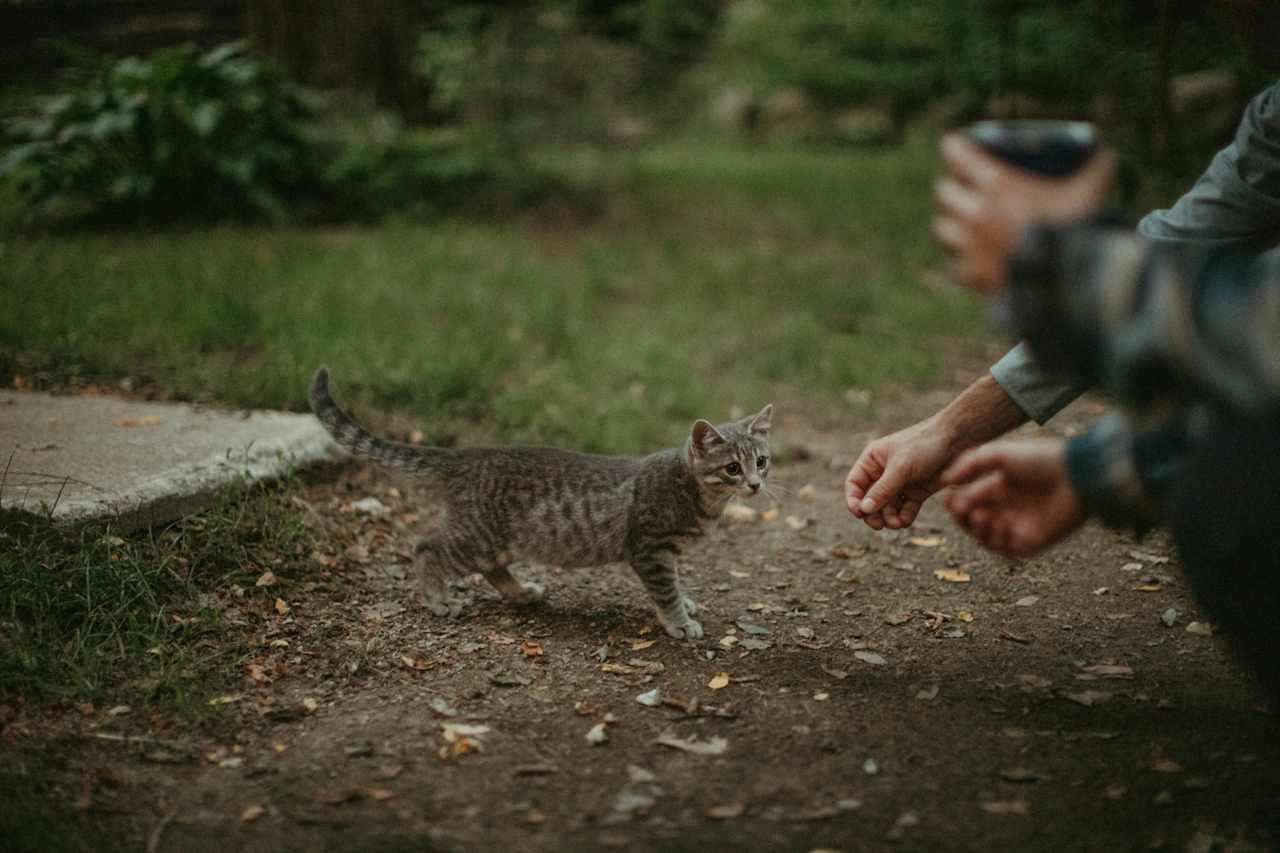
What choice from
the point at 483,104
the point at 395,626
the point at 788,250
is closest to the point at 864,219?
the point at 788,250

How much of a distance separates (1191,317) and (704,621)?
2278 mm

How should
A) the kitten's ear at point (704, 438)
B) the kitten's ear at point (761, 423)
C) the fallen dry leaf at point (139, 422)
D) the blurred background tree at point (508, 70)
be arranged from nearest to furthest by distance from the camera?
the kitten's ear at point (704, 438) < the kitten's ear at point (761, 423) < the fallen dry leaf at point (139, 422) < the blurred background tree at point (508, 70)

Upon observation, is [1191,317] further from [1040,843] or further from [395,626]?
[395,626]

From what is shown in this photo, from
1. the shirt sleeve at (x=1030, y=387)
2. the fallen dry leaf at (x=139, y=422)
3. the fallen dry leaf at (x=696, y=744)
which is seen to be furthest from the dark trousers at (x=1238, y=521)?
the fallen dry leaf at (x=139, y=422)

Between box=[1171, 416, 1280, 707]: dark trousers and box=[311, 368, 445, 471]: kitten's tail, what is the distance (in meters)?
2.52

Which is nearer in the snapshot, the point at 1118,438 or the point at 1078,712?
the point at 1118,438

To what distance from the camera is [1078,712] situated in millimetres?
→ 2877

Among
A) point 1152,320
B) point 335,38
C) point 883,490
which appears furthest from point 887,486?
point 335,38

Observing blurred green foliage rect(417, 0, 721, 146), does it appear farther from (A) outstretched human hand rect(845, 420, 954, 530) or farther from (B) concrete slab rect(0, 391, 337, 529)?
(A) outstretched human hand rect(845, 420, 954, 530)

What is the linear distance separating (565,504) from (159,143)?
19.2ft

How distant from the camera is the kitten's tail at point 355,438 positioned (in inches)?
145

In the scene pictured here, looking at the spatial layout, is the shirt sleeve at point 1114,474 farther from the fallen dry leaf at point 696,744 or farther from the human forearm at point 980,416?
the fallen dry leaf at point 696,744

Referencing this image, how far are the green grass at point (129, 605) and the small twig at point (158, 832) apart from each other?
1.48 ft

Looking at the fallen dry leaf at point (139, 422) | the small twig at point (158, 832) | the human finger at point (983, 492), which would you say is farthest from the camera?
the fallen dry leaf at point (139, 422)
